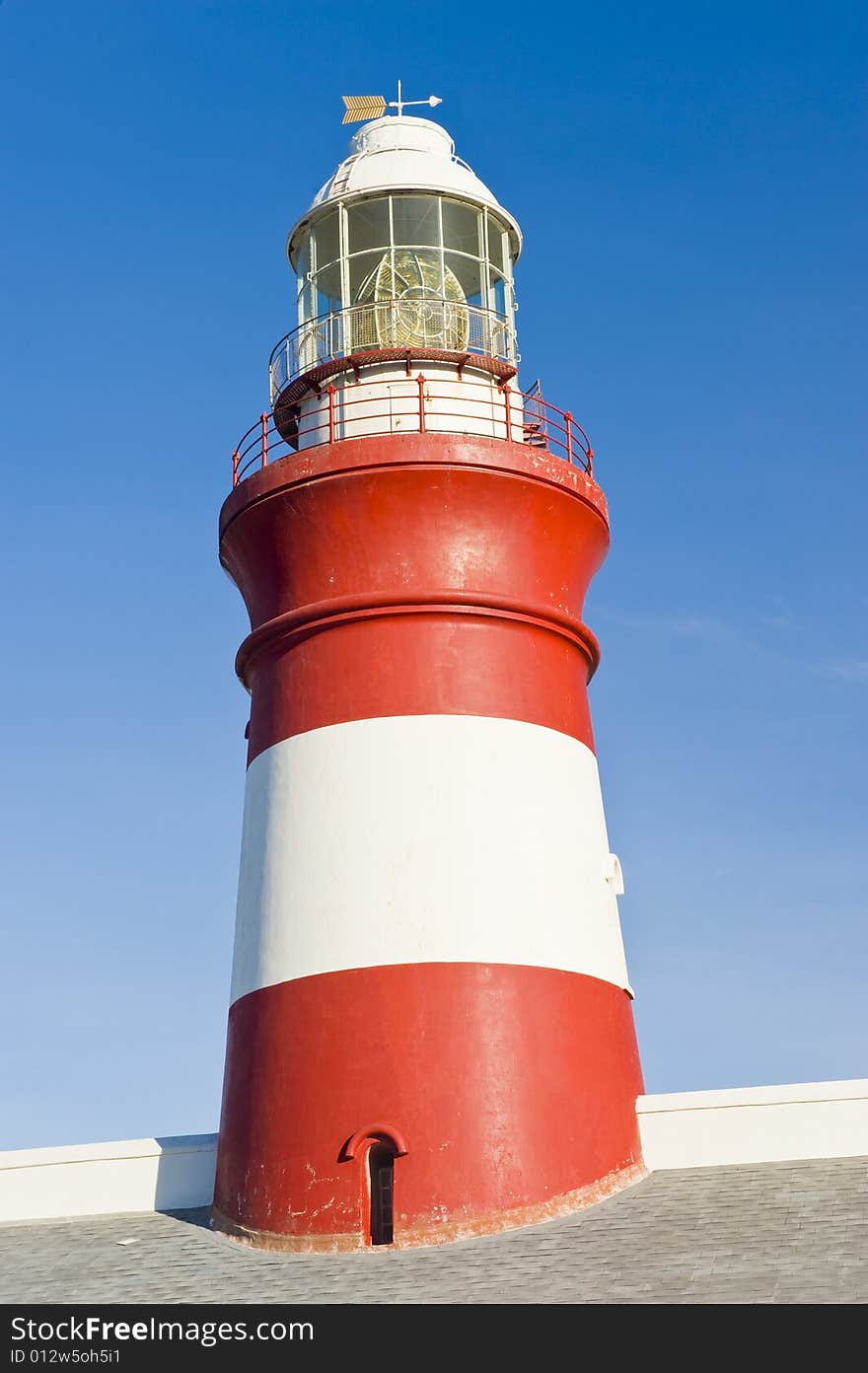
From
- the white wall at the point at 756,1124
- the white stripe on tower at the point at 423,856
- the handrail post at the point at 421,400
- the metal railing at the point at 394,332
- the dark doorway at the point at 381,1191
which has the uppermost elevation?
the metal railing at the point at 394,332

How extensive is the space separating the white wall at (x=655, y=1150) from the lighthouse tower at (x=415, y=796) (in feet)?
1.78

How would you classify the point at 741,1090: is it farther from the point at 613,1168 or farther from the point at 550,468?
the point at 550,468

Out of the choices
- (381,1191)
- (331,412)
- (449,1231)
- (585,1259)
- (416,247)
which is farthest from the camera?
(416,247)

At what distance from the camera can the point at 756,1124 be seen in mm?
14578

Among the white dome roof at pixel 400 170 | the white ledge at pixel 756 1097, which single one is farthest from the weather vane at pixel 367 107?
the white ledge at pixel 756 1097

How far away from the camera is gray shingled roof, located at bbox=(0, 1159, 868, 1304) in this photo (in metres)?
11.2

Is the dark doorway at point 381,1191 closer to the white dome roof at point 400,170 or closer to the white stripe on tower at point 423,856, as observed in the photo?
the white stripe on tower at point 423,856

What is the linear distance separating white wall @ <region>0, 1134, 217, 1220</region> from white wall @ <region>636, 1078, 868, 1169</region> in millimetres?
4267

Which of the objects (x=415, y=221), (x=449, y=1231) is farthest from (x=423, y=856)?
(x=415, y=221)

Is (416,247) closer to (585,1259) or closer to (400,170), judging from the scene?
(400,170)

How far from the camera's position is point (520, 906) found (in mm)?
14242

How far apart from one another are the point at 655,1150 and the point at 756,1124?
0.94 m

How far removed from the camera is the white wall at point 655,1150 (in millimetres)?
14406
